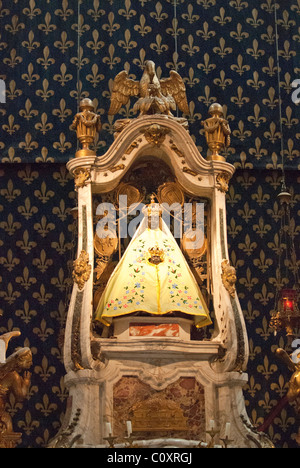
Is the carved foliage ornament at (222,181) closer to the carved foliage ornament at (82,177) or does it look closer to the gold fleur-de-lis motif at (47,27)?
the carved foliage ornament at (82,177)

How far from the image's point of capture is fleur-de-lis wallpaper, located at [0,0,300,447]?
21.6ft

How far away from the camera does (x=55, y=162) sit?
22.3 ft

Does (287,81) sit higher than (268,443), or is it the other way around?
(287,81)

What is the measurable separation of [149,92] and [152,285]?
131 centimetres

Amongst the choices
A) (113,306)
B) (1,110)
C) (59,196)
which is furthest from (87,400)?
(1,110)

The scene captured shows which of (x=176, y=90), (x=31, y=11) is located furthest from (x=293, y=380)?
(x=31, y=11)

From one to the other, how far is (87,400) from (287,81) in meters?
3.40

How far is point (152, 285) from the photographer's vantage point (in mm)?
5422

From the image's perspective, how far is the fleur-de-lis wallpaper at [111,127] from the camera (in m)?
6.59

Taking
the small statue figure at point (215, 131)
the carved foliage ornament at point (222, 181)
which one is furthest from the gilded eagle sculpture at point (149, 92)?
the carved foliage ornament at point (222, 181)

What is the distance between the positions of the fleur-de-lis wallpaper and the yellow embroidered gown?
3.88ft

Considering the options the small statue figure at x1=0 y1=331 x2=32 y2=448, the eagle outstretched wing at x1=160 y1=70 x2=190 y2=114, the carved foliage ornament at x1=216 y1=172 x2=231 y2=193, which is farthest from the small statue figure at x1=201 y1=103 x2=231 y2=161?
the small statue figure at x1=0 y1=331 x2=32 y2=448

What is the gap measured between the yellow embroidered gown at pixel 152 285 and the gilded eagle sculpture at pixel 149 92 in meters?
0.86

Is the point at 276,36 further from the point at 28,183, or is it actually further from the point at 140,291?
the point at 140,291
